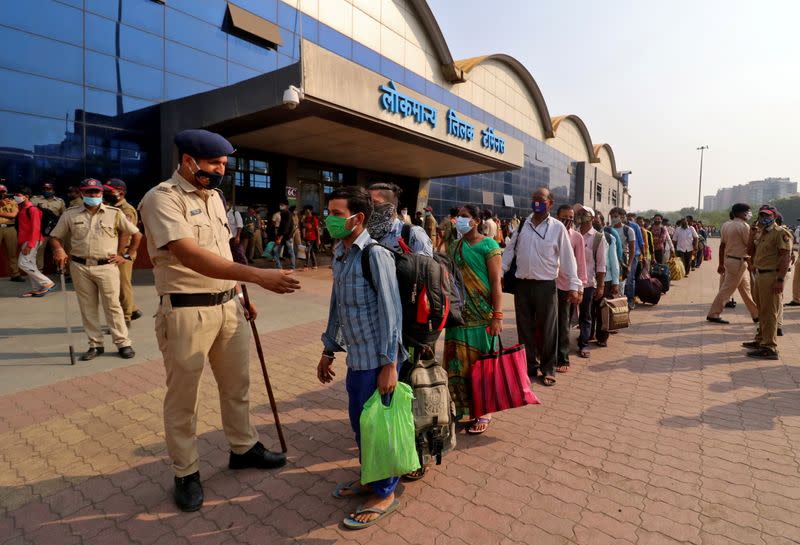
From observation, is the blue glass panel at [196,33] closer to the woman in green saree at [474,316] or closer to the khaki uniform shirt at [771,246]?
the woman in green saree at [474,316]

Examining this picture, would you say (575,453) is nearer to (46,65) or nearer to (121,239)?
(121,239)

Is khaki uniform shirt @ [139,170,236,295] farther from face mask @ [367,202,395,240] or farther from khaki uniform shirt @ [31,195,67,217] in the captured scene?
khaki uniform shirt @ [31,195,67,217]

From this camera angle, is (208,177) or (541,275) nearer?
(208,177)

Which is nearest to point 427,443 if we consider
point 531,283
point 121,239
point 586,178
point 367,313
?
point 367,313

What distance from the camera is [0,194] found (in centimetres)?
847

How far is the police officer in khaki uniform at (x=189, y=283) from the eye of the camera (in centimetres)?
225

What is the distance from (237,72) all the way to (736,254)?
1323 cm

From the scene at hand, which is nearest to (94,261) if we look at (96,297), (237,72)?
(96,297)

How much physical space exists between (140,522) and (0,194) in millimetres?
9224

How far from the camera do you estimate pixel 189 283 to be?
242cm

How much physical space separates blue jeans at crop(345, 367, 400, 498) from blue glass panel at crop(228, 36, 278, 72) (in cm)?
1335

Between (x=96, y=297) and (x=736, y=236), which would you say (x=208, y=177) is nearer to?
(x=96, y=297)

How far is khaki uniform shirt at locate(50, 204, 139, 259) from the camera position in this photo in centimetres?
490

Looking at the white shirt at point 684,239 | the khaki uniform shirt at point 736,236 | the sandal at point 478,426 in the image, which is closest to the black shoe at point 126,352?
the sandal at point 478,426
